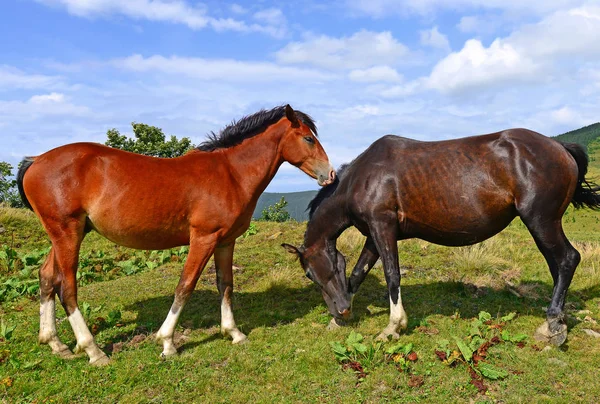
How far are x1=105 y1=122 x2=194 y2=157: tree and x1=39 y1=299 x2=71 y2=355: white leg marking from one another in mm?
27052

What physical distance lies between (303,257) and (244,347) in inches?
68.8

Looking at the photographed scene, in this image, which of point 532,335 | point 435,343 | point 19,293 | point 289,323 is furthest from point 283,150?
point 19,293

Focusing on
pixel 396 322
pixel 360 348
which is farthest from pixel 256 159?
pixel 396 322

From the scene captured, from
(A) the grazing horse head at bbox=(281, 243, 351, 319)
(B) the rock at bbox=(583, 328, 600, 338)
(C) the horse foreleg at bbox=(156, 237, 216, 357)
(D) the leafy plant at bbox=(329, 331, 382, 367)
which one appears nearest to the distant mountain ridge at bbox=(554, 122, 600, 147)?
(B) the rock at bbox=(583, 328, 600, 338)

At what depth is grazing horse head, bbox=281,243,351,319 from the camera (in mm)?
6418

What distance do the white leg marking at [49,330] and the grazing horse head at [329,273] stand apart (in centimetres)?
327

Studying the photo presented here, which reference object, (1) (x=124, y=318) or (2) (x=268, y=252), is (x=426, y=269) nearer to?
(2) (x=268, y=252)

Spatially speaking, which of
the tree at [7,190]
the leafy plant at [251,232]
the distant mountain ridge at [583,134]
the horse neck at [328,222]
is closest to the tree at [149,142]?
the tree at [7,190]

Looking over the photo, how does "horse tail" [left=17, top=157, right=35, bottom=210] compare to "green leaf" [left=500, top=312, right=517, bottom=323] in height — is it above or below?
above

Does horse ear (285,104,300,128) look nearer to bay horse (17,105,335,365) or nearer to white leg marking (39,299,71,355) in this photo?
bay horse (17,105,335,365)

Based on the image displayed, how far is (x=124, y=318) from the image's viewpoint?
6844 mm

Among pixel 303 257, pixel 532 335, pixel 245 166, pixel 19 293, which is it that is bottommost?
pixel 532 335

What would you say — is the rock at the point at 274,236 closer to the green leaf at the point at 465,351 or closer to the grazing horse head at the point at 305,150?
the grazing horse head at the point at 305,150

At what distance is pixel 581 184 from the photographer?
642 cm
